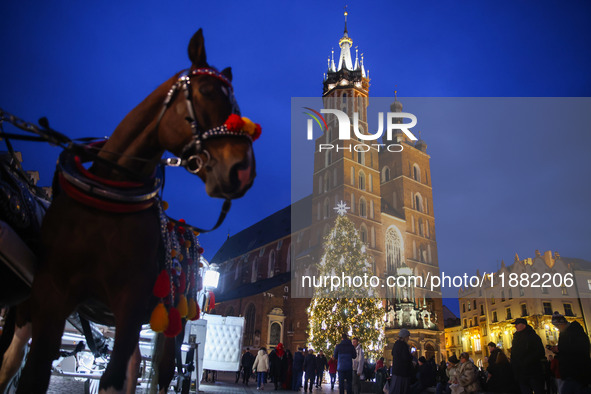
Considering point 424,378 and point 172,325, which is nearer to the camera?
point 172,325

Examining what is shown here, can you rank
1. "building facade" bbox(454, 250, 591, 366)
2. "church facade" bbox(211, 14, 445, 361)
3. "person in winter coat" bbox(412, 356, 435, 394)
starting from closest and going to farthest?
"person in winter coat" bbox(412, 356, 435, 394) → "church facade" bbox(211, 14, 445, 361) → "building facade" bbox(454, 250, 591, 366)

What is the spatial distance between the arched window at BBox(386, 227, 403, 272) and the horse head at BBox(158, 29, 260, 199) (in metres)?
37.9

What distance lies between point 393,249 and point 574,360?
34.8 metres

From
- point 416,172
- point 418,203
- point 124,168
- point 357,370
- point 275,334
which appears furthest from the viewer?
point 416,172

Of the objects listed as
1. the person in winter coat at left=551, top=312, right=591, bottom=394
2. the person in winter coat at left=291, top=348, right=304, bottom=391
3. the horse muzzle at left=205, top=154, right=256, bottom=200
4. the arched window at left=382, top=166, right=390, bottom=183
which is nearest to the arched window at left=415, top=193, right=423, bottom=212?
the arched window at left=382, top=166, right=390, bottom=183

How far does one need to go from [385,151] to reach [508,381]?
41688 millimetres

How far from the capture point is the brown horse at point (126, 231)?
5.75 ft

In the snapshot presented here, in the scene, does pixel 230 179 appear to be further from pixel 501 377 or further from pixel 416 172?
pixel 416 172

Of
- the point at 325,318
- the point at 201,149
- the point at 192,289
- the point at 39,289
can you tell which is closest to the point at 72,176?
the point at 39,289

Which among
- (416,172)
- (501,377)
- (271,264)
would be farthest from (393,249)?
(501,377)

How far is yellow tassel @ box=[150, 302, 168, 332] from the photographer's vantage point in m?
2.00

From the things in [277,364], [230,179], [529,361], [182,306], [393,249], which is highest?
[393,249]

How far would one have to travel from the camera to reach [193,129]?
1.93 meters

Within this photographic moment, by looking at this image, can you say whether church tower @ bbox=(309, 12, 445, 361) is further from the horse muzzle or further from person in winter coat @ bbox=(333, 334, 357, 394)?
the horse muzzle
